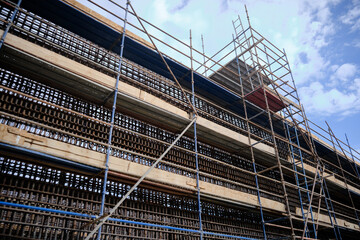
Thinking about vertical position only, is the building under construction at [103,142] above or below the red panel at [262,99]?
below

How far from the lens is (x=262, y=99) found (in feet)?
43.0

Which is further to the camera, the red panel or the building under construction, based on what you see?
the red panel

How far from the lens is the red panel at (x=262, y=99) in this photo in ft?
41.3

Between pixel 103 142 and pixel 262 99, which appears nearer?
pixel 103 142

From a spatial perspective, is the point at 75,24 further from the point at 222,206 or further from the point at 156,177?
the point at 222,206

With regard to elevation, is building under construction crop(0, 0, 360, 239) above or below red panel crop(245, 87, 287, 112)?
below

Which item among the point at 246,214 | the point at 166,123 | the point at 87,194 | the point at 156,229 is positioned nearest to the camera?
the point at 87,194

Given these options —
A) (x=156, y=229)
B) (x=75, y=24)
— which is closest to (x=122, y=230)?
(x=156, y=229)

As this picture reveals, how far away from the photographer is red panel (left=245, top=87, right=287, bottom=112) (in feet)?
41.3

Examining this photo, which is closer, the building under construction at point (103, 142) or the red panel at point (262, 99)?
the building under construction at point (103, 142)

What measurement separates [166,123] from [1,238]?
223 inches

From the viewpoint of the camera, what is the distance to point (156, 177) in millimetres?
7445

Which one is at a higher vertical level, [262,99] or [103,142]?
[262,99]

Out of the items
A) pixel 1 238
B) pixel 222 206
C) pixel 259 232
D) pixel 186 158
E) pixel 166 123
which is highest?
pixel 166 123
